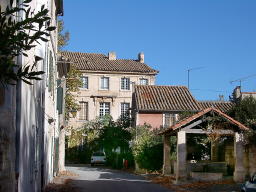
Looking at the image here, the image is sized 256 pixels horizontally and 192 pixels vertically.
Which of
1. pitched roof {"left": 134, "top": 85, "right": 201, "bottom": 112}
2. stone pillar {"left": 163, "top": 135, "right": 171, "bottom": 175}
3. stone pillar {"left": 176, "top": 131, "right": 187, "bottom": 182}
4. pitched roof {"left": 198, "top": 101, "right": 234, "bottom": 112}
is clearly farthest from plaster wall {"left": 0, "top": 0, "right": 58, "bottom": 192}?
pitched roof {"left": 198, "top": 101, "right": 234, "bottom": 112}

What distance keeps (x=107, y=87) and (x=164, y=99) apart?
13.8m

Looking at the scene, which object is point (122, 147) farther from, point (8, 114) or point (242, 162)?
point (8, 114)

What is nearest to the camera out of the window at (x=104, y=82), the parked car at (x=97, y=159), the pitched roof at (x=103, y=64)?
the parked car at (x=97, y=159)

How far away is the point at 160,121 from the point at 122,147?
538 centimetres

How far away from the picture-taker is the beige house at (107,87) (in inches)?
2290

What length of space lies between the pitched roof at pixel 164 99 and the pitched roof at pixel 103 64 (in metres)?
11.1

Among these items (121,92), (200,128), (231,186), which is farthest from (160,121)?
(231,186)

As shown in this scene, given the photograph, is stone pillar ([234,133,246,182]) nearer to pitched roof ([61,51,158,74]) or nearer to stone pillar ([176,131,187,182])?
stone pillar ([176,131,187,182])

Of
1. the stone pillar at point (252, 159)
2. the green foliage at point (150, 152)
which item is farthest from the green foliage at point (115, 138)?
the stone pillar at point (252, 159)

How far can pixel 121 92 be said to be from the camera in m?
59.0

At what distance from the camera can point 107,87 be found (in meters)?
59.1

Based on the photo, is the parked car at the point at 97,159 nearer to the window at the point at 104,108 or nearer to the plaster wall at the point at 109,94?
the plaster wall at the point at 109,94

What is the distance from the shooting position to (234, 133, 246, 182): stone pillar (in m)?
24.8

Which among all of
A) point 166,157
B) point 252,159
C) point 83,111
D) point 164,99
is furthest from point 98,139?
point 252,159
